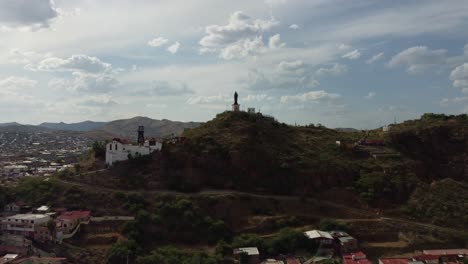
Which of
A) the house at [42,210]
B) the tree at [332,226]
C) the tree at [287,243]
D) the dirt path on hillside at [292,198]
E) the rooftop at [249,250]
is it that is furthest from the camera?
the house at [42,210]

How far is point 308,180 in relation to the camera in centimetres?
4684

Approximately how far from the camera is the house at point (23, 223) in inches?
1510

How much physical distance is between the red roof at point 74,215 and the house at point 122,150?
27.5ft

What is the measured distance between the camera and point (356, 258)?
1368 inches

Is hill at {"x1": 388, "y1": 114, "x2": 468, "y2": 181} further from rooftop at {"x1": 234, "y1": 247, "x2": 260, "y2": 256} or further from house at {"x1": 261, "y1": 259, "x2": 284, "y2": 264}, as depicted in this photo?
rooftop at {"x1": 234, "y1": 247, "x2": 260, "y2": 256}

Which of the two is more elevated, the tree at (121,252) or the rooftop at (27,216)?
the rooftop at (27,216)

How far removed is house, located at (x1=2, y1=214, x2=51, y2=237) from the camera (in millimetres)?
38344

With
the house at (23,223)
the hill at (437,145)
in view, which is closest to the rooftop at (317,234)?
the hill at (437,145)

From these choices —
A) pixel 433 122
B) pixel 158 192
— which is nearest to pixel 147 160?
pixel 158 192

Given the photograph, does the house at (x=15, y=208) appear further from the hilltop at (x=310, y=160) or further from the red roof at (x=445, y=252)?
the red roof at (x=445, y=252)

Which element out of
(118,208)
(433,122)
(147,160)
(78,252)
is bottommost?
(78,252)

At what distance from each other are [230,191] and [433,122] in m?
29.4

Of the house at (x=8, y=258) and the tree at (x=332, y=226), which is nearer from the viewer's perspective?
the house at (x=8, y=258)

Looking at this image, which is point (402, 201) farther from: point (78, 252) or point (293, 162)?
point (78, 252)
